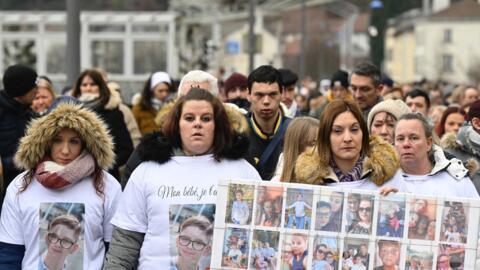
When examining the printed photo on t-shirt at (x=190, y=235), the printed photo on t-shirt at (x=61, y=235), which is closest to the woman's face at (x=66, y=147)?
the printed photo on t-shirt at (x=61, y=235)

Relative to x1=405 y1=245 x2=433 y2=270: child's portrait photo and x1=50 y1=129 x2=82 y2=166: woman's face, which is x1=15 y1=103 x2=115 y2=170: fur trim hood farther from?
x1=405 y1=245 x2=433 y2=270: child's portrait photo

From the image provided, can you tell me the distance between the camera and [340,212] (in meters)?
6.45

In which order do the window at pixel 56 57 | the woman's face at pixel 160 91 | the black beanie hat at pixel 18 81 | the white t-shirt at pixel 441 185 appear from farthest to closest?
the window at pixel 56 57 < the woman's face at pixel 160 91 < the black beanie hat at pixel 18 81 < the white t-shirt at pixel 441 185

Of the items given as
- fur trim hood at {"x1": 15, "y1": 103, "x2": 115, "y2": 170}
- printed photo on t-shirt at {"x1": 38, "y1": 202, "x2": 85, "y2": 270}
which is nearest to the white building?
fur trim hood at {"x1": 15, "y1": 103, "x2": 115, "y2": 170}

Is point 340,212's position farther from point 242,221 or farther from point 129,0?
point 129,0

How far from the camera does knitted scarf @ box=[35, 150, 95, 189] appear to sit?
7.23 metres

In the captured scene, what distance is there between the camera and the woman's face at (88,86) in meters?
13.5

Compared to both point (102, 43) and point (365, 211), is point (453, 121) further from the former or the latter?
point (102, 43)

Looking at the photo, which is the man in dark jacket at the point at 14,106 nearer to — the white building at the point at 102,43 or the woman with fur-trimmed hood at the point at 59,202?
the woman with fur-trimmed hood at the point at 59,202

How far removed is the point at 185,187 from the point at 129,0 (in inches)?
1369

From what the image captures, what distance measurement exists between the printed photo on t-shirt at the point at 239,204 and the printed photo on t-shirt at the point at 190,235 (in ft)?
1.06

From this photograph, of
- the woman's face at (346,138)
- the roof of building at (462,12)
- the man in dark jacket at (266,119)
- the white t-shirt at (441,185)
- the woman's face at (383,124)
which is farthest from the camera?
the roof of building at (462,12)

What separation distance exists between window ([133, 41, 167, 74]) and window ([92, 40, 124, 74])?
0.47m

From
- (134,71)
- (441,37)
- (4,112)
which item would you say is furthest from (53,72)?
(441,37)
